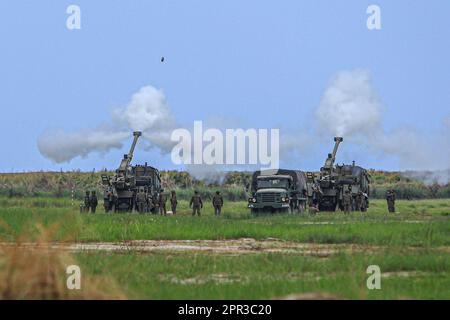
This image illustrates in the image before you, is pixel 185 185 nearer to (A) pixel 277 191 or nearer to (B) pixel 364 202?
(B) pixel 364 202

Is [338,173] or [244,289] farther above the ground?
[338,173]

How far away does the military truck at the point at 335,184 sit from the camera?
5597 cm

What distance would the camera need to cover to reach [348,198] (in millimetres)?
53375

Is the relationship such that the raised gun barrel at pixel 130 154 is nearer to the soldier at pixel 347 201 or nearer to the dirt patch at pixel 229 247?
the soldier at pixel 347 201

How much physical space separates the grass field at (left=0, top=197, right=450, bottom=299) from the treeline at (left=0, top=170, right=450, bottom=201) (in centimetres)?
3428

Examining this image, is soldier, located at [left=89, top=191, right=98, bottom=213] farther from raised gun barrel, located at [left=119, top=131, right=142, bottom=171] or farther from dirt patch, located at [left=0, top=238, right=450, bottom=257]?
dirt patch, located at [left=0, top=238, right=450, bottom=257]

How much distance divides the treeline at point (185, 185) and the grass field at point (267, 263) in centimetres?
3428

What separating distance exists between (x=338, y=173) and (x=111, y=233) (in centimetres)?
3181

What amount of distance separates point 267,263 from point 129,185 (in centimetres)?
3259

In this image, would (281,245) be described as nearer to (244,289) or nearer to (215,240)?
(215,240)

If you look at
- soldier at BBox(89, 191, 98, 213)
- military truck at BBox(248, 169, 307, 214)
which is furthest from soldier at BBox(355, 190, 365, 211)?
soldier at BBox(89, 191, 98, 213)

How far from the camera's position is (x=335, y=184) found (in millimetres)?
56094

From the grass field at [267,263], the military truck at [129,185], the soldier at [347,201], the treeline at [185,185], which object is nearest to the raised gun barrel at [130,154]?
the military truck at [129,185]

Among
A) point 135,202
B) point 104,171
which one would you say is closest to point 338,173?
point 135,202
